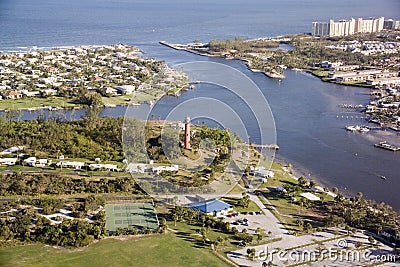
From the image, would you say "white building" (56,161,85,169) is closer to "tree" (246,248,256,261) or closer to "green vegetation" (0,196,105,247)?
"green vegetation" (0,196,105,247)

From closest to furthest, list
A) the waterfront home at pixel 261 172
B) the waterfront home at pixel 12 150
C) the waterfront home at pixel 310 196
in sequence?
1. the waterfront home at pixel 310 196
2. the waterfront home at pixel 261 172
3. the waterfront home at pixel 12 150

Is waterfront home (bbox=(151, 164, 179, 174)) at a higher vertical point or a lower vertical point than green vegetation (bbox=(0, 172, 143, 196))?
higher

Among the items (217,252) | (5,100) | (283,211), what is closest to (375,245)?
(283,211)

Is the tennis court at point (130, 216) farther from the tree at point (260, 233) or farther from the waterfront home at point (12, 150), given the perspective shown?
the waterfront home at point (12, 150)

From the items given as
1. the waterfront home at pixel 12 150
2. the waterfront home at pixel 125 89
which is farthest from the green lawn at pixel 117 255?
the waterfront home at pixel 125 89

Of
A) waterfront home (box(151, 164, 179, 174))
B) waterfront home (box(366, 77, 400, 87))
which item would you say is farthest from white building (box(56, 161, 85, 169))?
waterfront home (box(366, 77, 400, 87))

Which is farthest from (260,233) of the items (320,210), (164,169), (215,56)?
(215,56)
